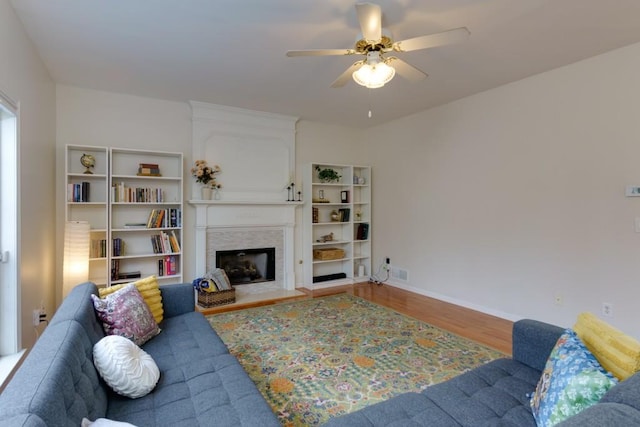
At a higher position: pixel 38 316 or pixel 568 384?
pixel 568 384

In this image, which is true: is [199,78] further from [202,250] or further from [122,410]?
[122,410]

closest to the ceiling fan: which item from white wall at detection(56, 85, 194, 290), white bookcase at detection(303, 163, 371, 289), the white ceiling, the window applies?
the white ceiling

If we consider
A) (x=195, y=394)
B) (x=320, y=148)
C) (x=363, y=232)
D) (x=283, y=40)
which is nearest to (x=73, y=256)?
(x=195, y=394)

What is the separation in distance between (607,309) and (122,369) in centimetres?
382

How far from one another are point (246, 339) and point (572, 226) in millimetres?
3372

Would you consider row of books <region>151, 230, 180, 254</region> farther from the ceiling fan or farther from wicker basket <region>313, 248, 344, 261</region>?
Answer: the ceiling fan

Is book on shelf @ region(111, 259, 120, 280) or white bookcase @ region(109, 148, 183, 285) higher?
white bookcase @ region(109, 148, 183, 285)

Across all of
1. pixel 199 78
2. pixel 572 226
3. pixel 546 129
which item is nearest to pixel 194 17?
pixel 199 78

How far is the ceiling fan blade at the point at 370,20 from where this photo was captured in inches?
71.4

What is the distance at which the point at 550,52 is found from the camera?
290cm

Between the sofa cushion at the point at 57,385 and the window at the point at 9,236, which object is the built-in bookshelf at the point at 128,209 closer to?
the window at the point at 9,236

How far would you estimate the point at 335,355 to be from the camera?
2.77 meters

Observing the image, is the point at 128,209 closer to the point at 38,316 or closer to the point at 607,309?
the point at 38,316

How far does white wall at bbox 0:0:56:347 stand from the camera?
2.31 m
